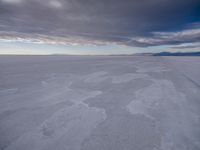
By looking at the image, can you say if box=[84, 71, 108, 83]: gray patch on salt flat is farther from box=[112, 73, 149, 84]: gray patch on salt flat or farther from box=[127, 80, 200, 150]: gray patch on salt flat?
box=[127, 80, 200, 150]: gray patch on salt flat

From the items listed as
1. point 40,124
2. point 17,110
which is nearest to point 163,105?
point 40,124

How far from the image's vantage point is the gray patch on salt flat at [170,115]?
2164 millimetres

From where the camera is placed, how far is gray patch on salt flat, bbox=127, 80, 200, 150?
2164 mm

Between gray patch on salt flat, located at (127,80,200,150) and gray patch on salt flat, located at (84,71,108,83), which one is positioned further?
gray patch on salt flat, located at (84,71,108,83)

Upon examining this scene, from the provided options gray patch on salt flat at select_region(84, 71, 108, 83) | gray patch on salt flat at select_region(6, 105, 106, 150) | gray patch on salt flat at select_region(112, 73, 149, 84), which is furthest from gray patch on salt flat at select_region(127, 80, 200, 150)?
gray patch on salt flat at select_region(84, 71, 108, 83)

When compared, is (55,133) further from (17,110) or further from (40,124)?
(17,110)

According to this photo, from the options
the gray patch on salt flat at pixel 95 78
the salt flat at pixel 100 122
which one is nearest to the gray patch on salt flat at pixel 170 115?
the salt flat at pixel 100 122

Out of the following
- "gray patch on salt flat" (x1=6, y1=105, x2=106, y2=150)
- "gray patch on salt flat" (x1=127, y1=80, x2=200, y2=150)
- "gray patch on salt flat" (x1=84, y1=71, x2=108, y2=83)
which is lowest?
"gray patch on salt flat" (x1=84, y1=71, x2=108, y2=83)

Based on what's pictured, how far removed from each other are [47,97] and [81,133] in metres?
2.27

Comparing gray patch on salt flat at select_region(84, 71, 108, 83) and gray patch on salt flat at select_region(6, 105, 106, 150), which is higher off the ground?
gray patch on salt flat at select_region(6, 105, 106, 150)

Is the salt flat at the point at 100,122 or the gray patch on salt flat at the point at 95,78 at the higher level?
the salt flat at the point at 100,122

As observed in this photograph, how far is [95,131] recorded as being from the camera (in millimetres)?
2477

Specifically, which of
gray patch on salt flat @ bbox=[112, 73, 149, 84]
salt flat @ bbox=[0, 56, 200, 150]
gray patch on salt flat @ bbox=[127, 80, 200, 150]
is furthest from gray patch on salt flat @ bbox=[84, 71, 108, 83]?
gray patch on salt flat @ bbox=[127, 80, 200, 150]

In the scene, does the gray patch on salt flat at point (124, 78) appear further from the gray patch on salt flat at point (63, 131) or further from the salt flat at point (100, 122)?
the gray patch on salt flat at point (63, 131)
